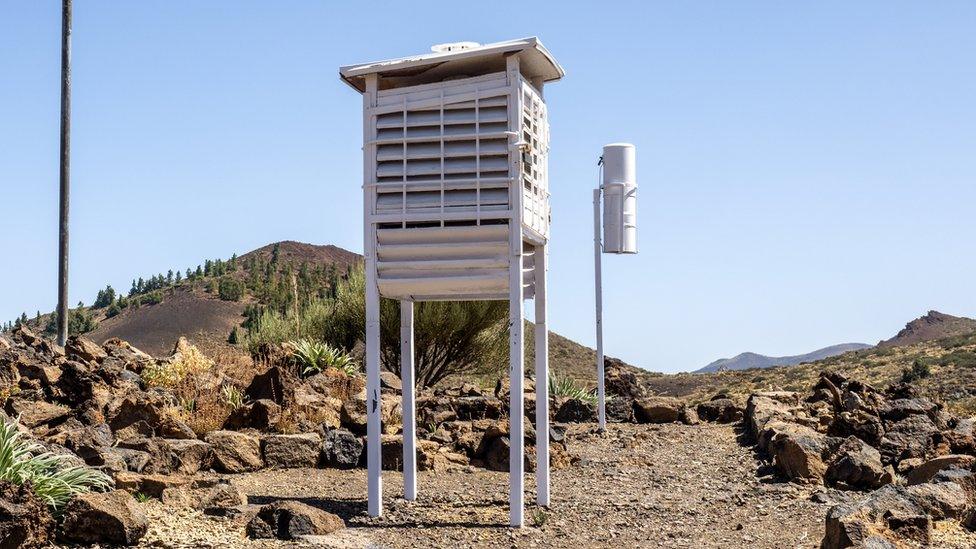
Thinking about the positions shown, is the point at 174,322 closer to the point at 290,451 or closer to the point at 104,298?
the point at 104,298

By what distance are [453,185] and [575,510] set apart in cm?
323

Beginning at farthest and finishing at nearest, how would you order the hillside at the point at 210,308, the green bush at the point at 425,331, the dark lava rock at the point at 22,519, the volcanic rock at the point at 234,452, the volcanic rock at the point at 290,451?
the hillside at the point at 210,308 → the green bush at the point at 425,331 → the volcanic rock at the point at 290,451 → the volcanic rock at the point at 234,452 → the dark lava rock at the point at 22,519

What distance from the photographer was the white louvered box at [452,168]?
982cm

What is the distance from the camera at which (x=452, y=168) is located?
1000cm

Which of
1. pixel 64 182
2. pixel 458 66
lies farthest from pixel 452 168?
pixel 64 182

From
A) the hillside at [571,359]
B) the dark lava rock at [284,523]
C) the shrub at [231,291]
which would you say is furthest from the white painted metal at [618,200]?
the shrub at [231,291]

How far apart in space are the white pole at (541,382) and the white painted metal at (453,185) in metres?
0.03

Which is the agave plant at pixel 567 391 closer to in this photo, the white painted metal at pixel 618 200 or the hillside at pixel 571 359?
the white painted metal at pixel 618 200

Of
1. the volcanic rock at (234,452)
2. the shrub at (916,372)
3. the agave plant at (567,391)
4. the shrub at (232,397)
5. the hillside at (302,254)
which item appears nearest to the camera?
the volcanic rock at (234,452)

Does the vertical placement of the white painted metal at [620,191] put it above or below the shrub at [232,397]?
above

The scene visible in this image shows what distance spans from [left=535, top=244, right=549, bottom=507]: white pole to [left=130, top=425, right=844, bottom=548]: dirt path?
12.2 inches

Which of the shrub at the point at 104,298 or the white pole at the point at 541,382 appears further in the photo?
the shrub at the point at 104,298

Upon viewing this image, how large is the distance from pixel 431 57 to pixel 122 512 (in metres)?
4.66

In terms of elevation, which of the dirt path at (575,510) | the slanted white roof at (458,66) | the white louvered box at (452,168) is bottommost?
the dirt path at (575,510)
